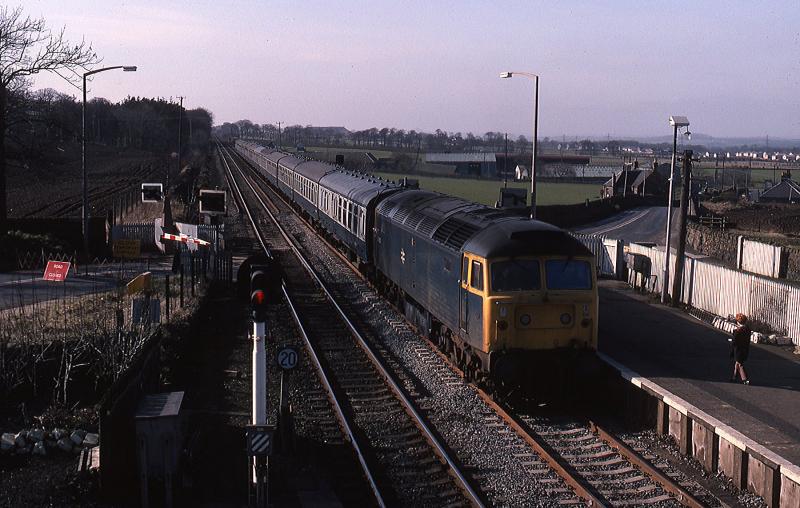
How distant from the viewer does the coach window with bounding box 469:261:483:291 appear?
1480 cm

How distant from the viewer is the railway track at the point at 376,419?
11.3 meters

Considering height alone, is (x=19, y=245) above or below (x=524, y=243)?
below

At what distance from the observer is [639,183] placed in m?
83.4

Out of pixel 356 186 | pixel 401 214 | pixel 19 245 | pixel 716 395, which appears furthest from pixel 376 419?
pixel 19 245

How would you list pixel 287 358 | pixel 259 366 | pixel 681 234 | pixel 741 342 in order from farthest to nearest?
pixel 681 234, pixel 741 342, pixel 287 358, pixel 259 366

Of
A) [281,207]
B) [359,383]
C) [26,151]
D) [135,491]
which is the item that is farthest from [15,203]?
[135,491]

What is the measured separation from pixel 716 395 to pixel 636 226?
143 feet

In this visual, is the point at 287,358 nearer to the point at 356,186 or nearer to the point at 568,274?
the point at 568,274

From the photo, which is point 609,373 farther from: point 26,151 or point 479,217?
point 26,151

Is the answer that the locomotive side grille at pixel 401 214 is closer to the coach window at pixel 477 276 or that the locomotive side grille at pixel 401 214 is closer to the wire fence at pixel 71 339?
the wire fence at pixel 71 339

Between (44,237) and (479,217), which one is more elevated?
(479,217)

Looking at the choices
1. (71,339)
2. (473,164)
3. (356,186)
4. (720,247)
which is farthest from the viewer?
(473,164)

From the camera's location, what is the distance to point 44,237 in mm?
34094

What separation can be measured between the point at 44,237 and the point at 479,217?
75.7ft
